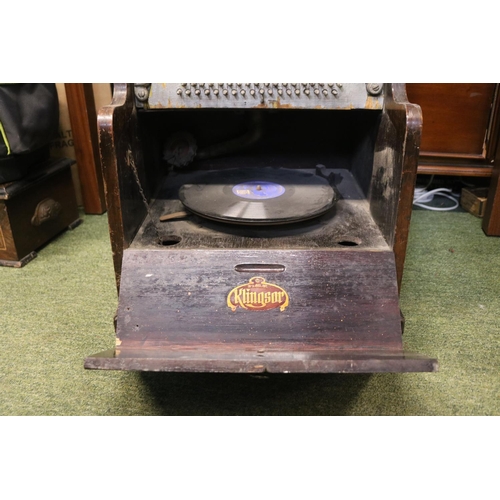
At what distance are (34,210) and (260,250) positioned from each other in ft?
3.50

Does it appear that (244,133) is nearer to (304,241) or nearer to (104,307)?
(304,241)

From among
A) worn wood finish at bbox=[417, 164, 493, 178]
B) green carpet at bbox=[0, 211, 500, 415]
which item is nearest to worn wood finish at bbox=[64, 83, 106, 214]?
green carpet at bbox=[0, 211, 500, 415]

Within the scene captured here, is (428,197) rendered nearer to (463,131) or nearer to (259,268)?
(463,131)

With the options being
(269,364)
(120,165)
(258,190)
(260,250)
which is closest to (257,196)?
(258,190)

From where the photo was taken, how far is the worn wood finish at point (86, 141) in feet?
6.26

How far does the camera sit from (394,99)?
1094 mm

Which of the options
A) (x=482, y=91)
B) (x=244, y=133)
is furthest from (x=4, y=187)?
(x=482, y=91)

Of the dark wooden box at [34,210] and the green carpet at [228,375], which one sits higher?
the dark wooden box at [34,210]

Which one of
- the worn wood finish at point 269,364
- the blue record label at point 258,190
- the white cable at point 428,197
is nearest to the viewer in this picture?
the worn wood finish at point 269,364

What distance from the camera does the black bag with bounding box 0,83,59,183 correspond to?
1.51 m

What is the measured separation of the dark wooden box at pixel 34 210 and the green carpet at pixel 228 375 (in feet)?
0.20

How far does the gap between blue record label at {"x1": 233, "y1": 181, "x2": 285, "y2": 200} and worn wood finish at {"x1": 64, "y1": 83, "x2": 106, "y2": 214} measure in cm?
92

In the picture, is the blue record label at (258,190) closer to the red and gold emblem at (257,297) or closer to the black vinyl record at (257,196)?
the black vinyl record at (257,196)

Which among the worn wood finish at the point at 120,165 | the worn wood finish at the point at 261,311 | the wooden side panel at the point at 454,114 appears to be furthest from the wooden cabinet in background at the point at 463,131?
the worn wood finish at the point at 120,165
